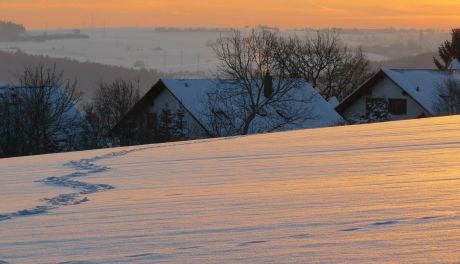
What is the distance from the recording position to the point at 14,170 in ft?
41.8

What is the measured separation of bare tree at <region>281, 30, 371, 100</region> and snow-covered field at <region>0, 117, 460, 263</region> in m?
61.9

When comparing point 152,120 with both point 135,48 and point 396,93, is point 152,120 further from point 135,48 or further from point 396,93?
point 135,48

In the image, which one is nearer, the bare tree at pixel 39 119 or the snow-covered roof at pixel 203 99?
the bare tree at pixel 39 119

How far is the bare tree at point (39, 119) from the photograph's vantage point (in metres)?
42.2

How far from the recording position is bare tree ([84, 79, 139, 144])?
216ft

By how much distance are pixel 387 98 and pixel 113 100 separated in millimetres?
26227

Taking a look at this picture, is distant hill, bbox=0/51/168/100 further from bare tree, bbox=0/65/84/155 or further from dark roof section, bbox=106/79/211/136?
bare tree, bbox=0/65/84/155

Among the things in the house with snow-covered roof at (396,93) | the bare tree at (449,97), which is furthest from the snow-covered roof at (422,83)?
the bare tree at (449,97)

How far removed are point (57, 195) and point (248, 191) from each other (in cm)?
202

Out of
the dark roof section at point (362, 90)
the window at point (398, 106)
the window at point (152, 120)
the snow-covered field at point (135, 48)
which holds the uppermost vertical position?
the snow-covered field at point (135, 48)

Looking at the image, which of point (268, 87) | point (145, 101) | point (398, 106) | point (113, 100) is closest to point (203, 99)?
point (268, 87)

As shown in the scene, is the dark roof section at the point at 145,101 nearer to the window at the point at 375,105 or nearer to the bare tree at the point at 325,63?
the window at the point at 375,105

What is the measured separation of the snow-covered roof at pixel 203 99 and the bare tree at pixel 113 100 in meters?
11.1

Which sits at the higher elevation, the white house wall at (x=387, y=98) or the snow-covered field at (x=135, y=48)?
the snow-covered field at (x=135, y=48)
